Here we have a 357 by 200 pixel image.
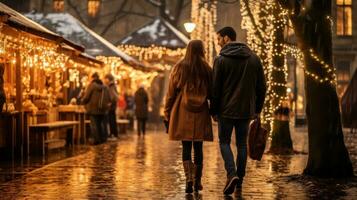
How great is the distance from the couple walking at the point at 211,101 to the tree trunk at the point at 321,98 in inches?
80.3

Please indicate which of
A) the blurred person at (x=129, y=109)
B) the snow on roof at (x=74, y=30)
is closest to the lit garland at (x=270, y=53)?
the snow on roof at (x=74, y=30)

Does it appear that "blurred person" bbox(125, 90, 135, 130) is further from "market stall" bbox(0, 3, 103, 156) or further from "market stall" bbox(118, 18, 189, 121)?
"market stall" bbox(0, 3, 103, 156)

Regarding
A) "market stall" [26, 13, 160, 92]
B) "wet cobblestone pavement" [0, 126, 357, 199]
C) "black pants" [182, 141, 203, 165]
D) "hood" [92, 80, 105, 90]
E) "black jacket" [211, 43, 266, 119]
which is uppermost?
"market stall" [26, 13, 160, 92]

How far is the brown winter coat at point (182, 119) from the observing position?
10289mm

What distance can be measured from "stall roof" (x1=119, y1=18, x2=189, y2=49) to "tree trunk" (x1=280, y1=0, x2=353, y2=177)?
2582 centimetres

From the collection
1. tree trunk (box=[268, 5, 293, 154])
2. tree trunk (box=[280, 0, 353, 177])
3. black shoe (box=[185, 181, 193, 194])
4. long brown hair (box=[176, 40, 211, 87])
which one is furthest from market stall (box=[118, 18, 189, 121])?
black shoe (box=[185, 181, 193, 194])

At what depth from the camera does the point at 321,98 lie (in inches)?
485

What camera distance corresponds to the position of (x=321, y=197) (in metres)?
9.92

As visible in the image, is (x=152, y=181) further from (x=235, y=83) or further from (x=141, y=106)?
(x=141, y=106)

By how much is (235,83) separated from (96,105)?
12.9m

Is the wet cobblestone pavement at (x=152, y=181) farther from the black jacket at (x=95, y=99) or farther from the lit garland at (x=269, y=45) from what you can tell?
the black jacket at (x=95, y=99)

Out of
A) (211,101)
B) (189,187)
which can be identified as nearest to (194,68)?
(211,101)

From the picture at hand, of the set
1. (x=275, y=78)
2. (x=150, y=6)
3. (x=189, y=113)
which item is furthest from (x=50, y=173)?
(x=150, y=6)

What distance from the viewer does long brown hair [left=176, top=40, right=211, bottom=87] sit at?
34.1ft
